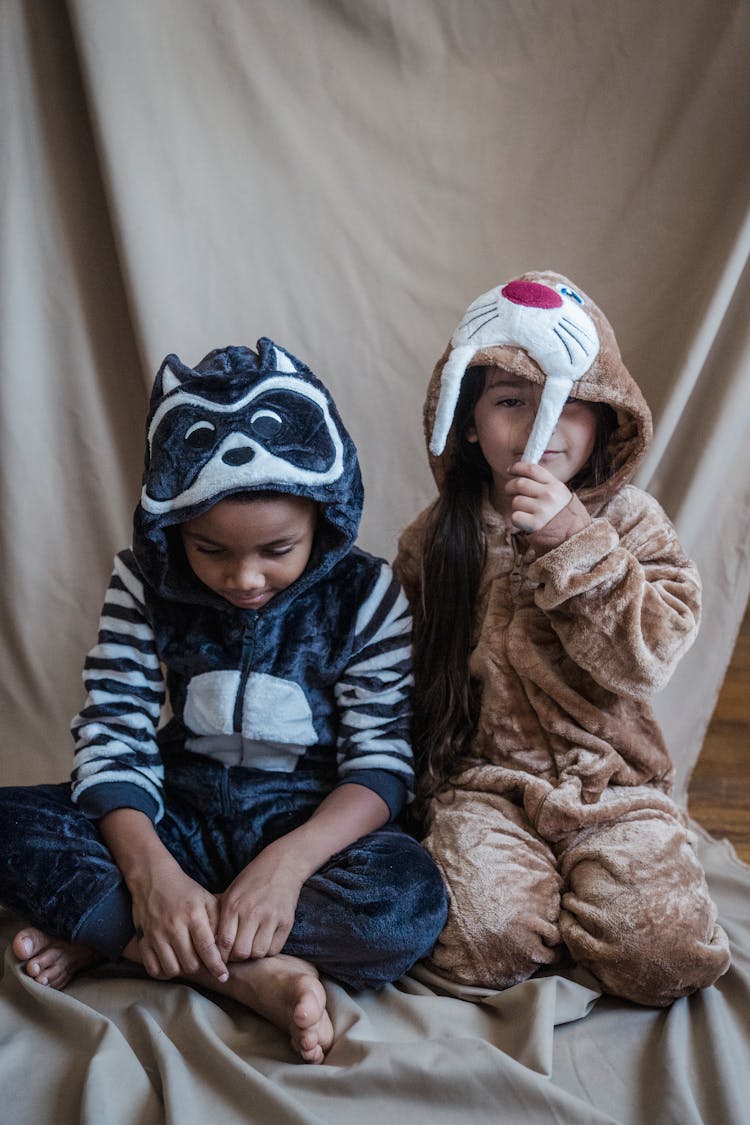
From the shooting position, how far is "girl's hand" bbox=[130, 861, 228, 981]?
3.59ft

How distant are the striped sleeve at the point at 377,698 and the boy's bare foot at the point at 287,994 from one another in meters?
0.25

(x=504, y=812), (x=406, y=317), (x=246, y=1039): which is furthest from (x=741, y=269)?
(x=246, y=1039)

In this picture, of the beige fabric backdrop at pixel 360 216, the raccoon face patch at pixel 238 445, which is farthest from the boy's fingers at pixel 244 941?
the beige fabric backdrop at pixel 360 216

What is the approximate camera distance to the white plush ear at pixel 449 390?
4.09ft

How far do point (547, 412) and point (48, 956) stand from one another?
0.84 metres

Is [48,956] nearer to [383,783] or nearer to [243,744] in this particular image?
[243,744]

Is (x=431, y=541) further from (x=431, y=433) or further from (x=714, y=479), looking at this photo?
(x=714, y=479)

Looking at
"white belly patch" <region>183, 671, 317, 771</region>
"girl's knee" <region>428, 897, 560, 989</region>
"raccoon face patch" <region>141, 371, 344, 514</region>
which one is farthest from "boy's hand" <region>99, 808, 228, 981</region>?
"raccoon face patch" <region>141, 371, 344, 514</region>

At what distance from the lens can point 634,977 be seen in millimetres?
1123

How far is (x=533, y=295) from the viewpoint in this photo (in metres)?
1.23

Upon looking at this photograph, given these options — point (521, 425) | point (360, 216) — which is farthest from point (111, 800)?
point (360, 216)

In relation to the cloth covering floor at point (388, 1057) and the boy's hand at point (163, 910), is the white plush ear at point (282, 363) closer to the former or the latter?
the boy's hand at point (163, 910)

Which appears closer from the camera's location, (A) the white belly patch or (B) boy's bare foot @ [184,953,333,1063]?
(B) boy's bare foot @ [184,953,333,1063]

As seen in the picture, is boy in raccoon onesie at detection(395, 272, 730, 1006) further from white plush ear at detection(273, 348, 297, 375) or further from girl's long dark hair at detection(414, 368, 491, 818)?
white plush ear at detection(273, 348, 297, 375)
